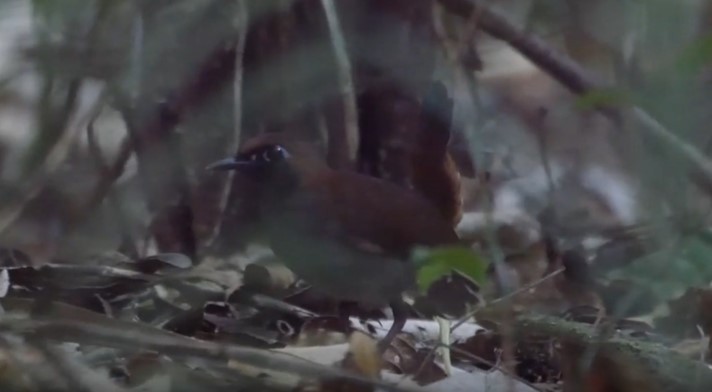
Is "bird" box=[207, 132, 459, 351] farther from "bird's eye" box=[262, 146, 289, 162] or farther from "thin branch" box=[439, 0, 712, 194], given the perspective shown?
"thin branch" box=[439, 0, 712, 194]

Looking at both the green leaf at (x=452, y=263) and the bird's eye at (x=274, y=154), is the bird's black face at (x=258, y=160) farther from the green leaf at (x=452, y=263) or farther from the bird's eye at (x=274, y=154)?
the green leaf at (x=452, y=263)

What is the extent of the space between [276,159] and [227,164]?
0.17 metres

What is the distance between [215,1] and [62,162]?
412 mm

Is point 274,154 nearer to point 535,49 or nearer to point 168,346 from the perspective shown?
point 535,49

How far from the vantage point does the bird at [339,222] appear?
1565mm

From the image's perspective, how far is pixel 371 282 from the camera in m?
1.56

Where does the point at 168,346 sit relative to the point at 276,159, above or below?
below

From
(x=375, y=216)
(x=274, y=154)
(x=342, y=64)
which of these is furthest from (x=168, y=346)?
(x=274, y=154)

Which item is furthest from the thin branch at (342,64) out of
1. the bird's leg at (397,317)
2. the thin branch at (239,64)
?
the bird's leg at (397,317)

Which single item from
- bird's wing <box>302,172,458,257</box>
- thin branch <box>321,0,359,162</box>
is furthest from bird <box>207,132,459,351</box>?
thin branch <box>321,0,359,162</box>

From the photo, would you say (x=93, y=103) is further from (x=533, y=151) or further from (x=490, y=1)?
(x=533, y=151)

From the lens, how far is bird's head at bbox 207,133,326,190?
1872mm

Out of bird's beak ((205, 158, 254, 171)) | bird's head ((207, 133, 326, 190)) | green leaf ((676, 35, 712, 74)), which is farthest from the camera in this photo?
bird's head ((207, 133, 326, 190))

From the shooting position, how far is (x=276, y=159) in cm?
197
